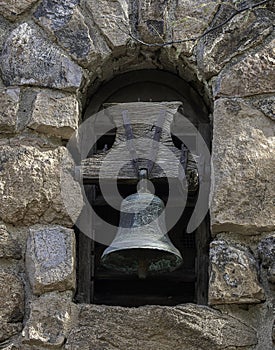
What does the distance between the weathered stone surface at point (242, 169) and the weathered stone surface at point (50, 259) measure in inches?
15.5

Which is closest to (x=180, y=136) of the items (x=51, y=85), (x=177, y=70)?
(x=177, y=70)

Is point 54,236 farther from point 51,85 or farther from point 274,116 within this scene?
point 274,116

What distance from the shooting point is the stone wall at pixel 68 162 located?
8.20 ft

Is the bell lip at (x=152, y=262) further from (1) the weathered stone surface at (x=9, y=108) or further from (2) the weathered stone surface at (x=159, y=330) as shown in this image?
(1) the weathered stone surface at (x=9, y=108)

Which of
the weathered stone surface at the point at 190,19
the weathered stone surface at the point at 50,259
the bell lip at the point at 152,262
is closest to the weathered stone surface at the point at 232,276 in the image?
the bell lip at the point at 152,262

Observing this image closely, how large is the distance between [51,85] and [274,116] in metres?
0.63

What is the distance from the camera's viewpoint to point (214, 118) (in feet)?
9.00

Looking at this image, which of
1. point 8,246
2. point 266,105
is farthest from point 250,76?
point 8,246

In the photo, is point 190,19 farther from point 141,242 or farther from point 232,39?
point 141,242

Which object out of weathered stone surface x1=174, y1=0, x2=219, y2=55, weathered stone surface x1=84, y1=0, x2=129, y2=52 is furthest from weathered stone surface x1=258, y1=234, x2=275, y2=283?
weathered stone surface x1=84, y1=0, x2=129, y2=52

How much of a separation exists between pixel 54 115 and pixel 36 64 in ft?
0.56

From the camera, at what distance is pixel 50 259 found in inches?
102

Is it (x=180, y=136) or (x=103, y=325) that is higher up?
(x=180, y=136)

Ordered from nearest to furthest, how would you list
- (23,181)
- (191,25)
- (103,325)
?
(103,325)
(23,181)
(191,25)
